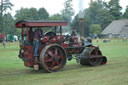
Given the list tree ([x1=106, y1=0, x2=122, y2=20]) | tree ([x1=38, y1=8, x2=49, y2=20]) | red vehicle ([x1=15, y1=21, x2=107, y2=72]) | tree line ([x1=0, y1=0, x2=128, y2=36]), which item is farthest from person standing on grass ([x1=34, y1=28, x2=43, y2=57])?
tree ([x1=106, y1=0, x2=122, y2=20])

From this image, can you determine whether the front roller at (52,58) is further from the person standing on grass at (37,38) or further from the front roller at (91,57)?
the front roller at (91,57)

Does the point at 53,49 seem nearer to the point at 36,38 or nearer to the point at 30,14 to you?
the point at 36,38

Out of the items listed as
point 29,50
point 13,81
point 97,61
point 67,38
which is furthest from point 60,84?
point 97,61

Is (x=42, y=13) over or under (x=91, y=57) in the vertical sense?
over

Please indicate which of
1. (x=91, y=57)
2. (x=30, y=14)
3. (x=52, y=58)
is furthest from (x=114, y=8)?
(x=52, y=58)

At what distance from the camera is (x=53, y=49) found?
9297mm

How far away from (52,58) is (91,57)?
2.10 metres

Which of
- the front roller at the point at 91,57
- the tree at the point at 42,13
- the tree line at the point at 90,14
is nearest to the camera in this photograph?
the front roller at the point at 91,57

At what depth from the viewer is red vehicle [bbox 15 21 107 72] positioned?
895 cm

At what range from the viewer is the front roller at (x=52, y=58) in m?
8.82

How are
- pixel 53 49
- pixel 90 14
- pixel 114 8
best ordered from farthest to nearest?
pixel 90 14, pixel 114 8, pixel 53 49

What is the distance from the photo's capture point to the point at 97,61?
10836 millimetres

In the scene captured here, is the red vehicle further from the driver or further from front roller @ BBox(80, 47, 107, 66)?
the driver

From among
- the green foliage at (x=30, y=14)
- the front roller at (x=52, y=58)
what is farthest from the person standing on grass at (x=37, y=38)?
the green foliage at (x=30, y=14)
